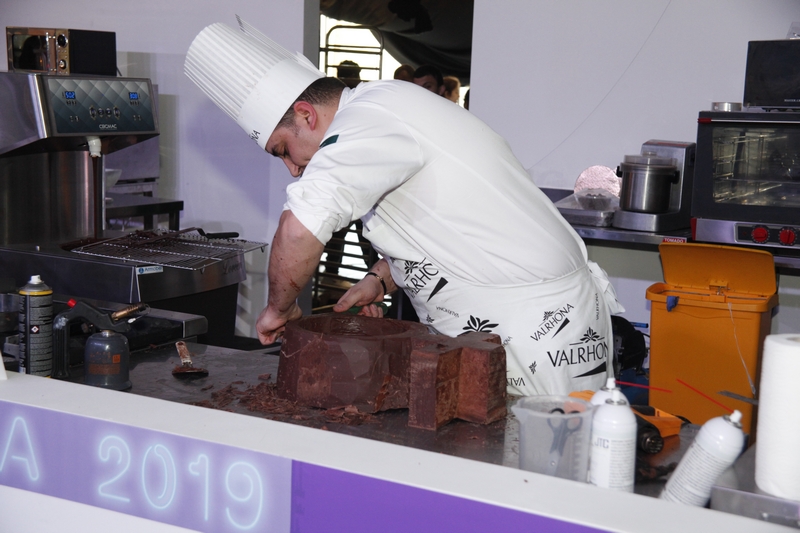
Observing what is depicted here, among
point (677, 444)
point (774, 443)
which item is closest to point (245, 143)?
point (677, 444)

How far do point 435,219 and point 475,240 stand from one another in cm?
10

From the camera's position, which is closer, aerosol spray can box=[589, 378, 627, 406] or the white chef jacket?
aerosol spray can box=[589, 378, 627, 406]

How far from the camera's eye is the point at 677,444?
1.44 m

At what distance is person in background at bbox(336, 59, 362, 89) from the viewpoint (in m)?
5.62

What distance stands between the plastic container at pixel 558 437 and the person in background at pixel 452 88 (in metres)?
4.15

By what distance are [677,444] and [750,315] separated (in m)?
1.69

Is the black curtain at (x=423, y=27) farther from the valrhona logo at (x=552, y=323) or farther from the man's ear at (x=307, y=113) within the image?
the valrhona logo at (x=552, y=323)

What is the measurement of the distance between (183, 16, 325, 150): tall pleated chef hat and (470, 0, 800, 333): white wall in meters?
2.05

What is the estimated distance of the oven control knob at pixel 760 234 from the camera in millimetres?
2906

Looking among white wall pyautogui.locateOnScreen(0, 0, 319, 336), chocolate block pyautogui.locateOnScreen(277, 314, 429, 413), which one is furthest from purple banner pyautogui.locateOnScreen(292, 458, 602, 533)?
white wall pyautogui.locateOnScreen(0, 0, 319, 336)

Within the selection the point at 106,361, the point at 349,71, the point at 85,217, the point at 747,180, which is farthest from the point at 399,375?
the point at 349,71

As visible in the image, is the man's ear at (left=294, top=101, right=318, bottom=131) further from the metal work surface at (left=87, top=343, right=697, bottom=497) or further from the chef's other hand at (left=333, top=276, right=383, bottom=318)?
the metal work surface at (left=87, top=343, right=697, bottom=497)

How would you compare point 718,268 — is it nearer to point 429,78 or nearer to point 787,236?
point 787,236

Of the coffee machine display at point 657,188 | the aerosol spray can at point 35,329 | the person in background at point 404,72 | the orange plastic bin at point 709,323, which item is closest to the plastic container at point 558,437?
the aerosol spray can at point 35,329
